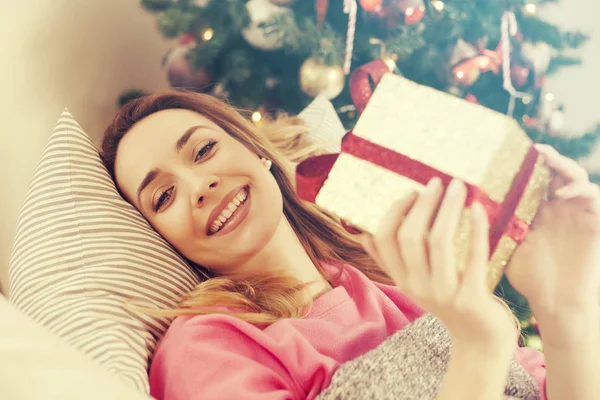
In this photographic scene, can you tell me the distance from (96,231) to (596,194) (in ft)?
2.07

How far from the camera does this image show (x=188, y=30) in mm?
1037

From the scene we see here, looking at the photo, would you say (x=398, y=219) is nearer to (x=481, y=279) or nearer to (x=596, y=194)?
(x=481, y=279)

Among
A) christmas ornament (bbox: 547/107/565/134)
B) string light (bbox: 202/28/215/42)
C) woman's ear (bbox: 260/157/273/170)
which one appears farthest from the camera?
string light (bbox: 202/28/215/42)

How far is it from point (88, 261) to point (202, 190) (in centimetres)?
18

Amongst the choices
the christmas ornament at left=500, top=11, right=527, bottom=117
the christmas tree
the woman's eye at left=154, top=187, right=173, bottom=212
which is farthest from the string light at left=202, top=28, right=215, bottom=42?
the christmas ornament at left=500, top=11, right=527, bottom=117

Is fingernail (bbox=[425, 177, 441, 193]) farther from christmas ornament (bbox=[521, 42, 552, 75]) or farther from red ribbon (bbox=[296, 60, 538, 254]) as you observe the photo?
christmas ornament (bbox=[521, 42, 552, 75])

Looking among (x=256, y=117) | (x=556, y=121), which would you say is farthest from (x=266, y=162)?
(x=556, y=121)

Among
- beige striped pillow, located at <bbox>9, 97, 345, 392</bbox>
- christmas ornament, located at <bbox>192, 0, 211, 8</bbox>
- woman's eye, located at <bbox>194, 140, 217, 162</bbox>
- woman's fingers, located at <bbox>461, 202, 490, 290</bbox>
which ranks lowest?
beige striped pillow, located at <bbox>9, 97, 345, 392</bbox>

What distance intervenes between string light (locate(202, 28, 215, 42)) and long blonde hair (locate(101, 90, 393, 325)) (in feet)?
0.65

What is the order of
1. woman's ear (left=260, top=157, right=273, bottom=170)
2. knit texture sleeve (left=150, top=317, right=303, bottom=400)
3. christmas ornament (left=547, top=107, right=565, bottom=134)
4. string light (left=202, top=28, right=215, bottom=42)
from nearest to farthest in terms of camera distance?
1. knit texture sleeve (left=150, top=317, right=303, bottom=400)
2. woman's ear (left=260, top=157, right=273, bottom=170)
3. christmas ornament (left=547, top=107, right=565, bottom=134)
4. string light (left=202, top=28, right=215, bottom=42)

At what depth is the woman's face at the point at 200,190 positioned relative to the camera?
728mm

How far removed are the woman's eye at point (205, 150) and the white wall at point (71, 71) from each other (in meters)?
0.24

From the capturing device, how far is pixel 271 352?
0.64 meters

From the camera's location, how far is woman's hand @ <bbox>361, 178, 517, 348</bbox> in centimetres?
47
